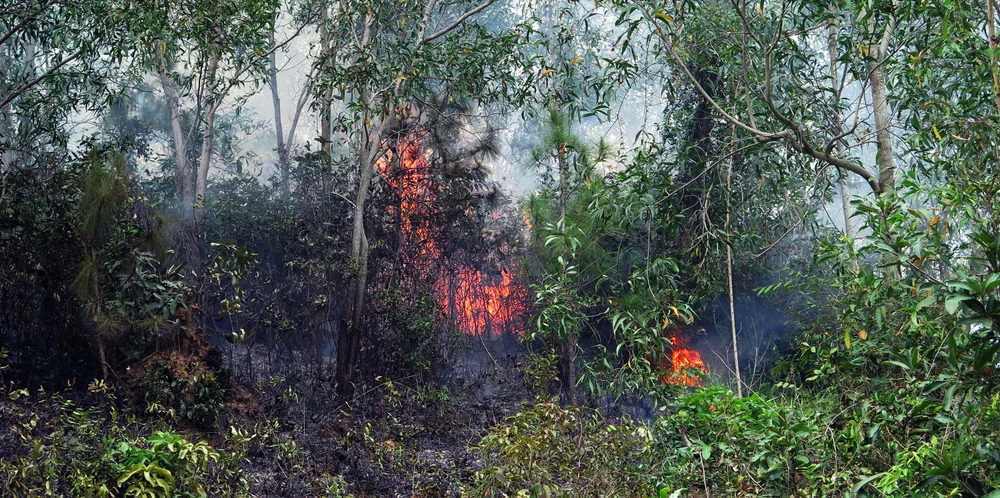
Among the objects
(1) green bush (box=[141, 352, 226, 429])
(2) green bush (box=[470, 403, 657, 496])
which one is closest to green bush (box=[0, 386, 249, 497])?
(1) green bush (box=[141, 352, 226, 429])

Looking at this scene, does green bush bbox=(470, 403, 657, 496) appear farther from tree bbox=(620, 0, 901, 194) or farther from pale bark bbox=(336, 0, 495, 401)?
pale bark bbox=(336, 0, 495, 401)

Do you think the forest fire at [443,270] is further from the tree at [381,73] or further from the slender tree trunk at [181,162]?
the slender tree trunk at [181,162]

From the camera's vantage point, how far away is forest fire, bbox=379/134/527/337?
8.02m

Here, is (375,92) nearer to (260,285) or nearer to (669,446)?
(260,285)

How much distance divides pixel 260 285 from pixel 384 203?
1.47 metres

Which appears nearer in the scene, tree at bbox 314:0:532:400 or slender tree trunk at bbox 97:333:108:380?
slender tree trunk at bbox 97:333:108:380

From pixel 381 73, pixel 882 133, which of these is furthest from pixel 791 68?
pixel 381 73

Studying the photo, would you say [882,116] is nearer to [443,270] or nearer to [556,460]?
[556,460]

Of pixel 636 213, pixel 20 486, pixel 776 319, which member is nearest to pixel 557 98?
pixel 636 213

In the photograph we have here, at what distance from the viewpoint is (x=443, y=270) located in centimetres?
855

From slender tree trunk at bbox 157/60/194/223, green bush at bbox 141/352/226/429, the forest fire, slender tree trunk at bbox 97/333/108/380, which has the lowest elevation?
green bush at bbox 141/352/226/429

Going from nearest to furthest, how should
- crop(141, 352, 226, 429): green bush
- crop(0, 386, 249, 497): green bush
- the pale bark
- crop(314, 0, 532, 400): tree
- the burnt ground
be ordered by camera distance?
crop(0, 386, 249, 497): green bush < the burnt ground < crop(141, 352, 226, 429): green bush < crop(314, 0, 532, 400): tree < the pale bark

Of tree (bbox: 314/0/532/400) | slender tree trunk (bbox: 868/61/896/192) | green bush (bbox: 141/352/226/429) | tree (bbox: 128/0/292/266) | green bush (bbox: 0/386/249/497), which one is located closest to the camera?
green bush (bbox: 0/386/249/497)

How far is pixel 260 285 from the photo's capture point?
7832mm
